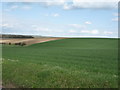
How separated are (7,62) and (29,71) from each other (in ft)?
8.65

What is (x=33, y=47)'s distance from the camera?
17.6 metres

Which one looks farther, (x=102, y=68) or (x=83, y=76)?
(x=102, y=68)

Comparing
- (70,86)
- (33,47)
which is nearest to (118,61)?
(70,86)

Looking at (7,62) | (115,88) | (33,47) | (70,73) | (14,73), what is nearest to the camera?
(115,88)

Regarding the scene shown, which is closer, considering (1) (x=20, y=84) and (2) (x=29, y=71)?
(1) (x=20, y=84)

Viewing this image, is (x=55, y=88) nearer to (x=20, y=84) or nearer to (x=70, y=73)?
(x=70, y=73)

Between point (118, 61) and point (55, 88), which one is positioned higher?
point (118, 61)

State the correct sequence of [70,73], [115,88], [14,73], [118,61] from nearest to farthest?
1. [115,88]
2. [70,73]
3. [118,61]
4. [14,73]

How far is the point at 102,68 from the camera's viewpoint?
8797mm

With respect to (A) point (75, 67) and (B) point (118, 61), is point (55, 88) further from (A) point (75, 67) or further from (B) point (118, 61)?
(B) point (118, 61)

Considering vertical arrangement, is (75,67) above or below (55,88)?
above

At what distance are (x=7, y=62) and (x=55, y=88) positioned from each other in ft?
15.2

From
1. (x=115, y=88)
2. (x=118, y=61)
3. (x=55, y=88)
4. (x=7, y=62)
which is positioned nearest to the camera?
(x=115, y=88)

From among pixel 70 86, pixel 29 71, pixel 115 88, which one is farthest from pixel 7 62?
pixel 115 88
